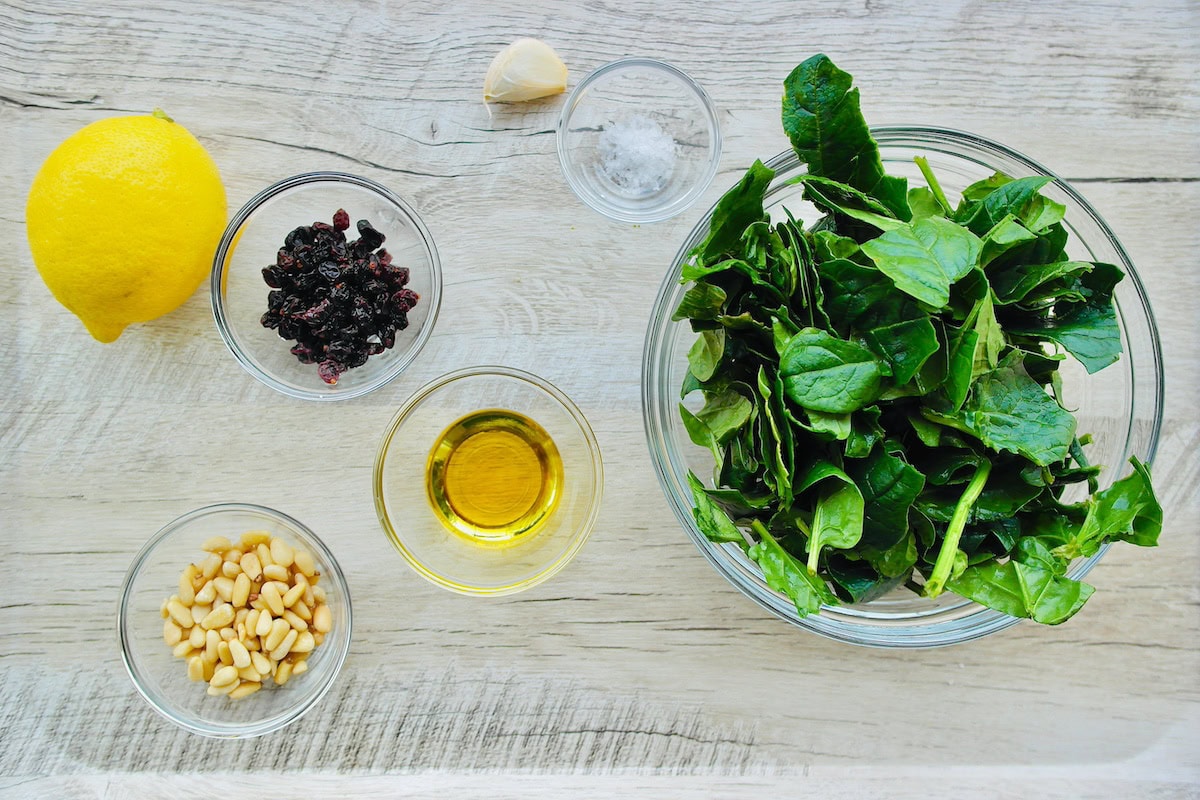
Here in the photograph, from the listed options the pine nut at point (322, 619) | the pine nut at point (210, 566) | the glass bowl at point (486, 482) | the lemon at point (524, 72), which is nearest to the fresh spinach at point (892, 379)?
the glass bowl at point (486, 482)

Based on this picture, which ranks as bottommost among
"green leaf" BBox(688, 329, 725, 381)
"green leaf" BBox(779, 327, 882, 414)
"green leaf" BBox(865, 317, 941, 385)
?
"green leaf" BBox(688, 329, 725, 381)

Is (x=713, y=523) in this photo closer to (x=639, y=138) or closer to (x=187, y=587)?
(x=639, y=138)

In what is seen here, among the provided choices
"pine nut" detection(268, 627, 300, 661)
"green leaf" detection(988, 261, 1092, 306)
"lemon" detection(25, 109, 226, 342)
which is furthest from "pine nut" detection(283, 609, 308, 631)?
"green leaf" detection(988, 261, 1092, 306)

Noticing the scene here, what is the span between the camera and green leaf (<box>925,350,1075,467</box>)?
0.76 meters

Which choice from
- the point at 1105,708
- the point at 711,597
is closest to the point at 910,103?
the point at 711,597

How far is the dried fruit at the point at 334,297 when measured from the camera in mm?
1065

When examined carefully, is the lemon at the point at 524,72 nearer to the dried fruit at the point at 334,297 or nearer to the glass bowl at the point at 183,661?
the dried fruit at the point at 334,297

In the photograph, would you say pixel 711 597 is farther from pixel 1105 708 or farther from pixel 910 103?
pixel 910 103

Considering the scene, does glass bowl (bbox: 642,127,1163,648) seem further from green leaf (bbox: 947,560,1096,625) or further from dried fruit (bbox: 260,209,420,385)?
dried fruit (bbox: 260,209,420,385)

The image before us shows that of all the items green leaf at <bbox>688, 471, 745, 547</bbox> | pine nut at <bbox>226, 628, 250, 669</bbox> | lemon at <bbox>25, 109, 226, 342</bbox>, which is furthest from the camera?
pine nut at <bbox>226, 628, 250, 669</bbox>

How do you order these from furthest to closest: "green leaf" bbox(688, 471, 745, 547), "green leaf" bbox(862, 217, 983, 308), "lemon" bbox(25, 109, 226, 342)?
"lemon" bbox(25, 109, 226, 342) → "green leaf" bbox(688, 471, 745, 547) → "green leaf" bbox(862, 217, 983, 308)

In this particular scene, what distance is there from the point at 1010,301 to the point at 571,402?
54 cm

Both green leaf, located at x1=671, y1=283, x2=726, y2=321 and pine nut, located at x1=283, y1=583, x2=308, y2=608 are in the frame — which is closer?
green leaf, located at x1=671, y1=283, x2=726, y2=321

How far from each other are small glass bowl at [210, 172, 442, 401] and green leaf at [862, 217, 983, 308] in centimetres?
59
